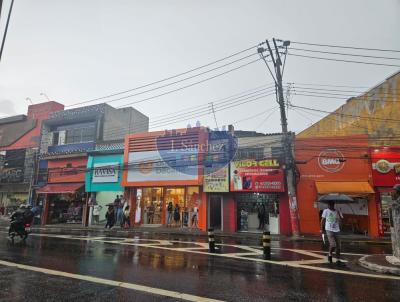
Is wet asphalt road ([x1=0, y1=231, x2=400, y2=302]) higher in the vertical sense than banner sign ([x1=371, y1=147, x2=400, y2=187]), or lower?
lower

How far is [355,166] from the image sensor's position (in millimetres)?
20375

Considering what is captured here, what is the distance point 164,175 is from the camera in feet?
77.9

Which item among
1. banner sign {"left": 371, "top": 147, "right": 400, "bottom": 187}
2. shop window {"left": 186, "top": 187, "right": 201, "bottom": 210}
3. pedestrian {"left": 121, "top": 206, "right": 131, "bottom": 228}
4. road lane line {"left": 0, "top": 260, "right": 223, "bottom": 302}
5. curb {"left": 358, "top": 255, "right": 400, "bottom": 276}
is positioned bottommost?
road lane line {"left": 0, "top": 260, "right": 223, "bottom": 302}

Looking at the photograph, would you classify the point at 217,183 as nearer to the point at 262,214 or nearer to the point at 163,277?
→ the point at 262,214

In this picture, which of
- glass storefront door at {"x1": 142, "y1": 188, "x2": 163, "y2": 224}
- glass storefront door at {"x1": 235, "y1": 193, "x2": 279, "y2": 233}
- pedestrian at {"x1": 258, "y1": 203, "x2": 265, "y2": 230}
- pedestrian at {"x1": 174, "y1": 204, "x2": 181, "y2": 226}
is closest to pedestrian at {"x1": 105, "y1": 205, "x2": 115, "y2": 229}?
glass storefront door at {"x1": 142, "y1": 188, "x2": 163, "y2": 224}

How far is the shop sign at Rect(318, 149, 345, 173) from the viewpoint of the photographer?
20672mm

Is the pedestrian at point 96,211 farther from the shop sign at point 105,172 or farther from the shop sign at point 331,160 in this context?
the shop sign at point 331,160

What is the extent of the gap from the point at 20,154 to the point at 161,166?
18941 millimetres

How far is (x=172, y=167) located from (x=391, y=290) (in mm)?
18358

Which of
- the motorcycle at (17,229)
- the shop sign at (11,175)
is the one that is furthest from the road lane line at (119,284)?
the shop sign at (11,175)

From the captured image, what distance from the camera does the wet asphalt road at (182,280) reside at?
18.9 feet

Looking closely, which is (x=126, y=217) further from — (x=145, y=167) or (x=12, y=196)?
(x=12, y=196)

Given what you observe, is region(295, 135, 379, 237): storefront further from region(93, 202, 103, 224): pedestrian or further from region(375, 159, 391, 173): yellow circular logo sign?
region(93, 202, 103, 224): pedestrian

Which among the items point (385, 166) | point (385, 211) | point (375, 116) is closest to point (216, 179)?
point (385, 166)
